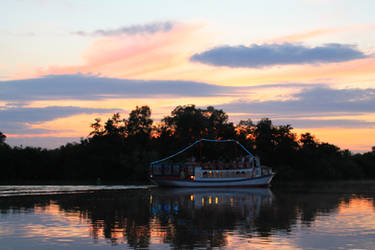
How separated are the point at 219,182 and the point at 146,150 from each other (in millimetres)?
35644

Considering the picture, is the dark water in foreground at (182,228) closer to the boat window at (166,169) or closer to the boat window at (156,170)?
the boat window at (166,169)

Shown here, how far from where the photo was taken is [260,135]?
5340 inches

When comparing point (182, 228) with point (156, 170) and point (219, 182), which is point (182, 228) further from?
point (156, 170)

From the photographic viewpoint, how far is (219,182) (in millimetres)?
93000

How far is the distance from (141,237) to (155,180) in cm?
6862

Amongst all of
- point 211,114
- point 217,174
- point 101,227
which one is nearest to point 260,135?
point 211,114

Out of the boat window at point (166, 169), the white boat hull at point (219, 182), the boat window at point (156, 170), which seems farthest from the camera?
the boat window at point (156, 170)

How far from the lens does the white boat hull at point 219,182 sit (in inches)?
3625

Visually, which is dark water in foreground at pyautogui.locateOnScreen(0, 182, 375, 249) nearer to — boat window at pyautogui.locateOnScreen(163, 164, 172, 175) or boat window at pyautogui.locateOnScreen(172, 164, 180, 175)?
boat window at pyautogui.locateOnScreen(172, 164, 180, 175)

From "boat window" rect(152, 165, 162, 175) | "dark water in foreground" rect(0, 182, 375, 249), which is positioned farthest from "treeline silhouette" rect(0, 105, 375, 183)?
"dark water in foreground" rect(0, 182, 375, 249)

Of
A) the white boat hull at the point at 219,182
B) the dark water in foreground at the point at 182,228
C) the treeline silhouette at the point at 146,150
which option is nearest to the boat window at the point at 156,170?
the white boat hull at the point at 219,182

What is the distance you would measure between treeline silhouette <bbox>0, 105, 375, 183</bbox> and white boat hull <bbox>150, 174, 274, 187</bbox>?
22645 millimetres

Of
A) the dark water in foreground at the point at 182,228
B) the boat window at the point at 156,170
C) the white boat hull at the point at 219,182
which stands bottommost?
the white boat hull at the point at 219,182

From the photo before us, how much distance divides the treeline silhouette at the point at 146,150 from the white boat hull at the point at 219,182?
74.3 ft
